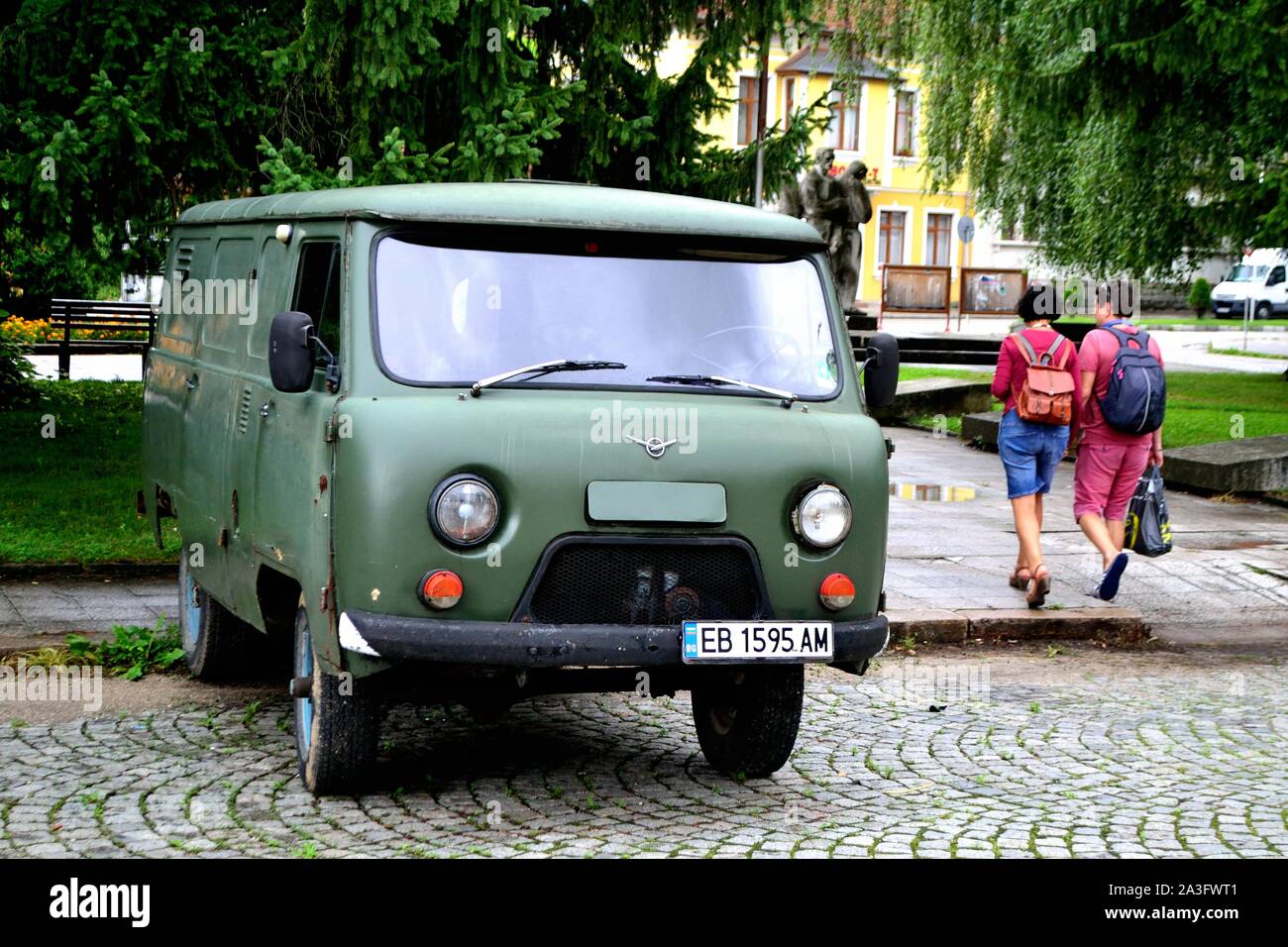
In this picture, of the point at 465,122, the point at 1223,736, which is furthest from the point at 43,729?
the point at 465,122

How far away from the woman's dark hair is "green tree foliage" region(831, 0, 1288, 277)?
8.15 meters

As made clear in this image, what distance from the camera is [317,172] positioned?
12.4 metres

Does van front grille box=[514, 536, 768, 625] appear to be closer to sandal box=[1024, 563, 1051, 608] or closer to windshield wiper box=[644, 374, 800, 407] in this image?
windshield wiper box=[644, 374, 800, 407]

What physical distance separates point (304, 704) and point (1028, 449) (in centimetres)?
584

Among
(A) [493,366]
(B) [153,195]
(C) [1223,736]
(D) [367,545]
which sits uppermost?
(B) [153,195]

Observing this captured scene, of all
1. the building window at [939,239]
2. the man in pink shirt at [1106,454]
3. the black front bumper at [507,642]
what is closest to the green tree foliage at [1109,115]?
the man in pink shirt at [1106,454]

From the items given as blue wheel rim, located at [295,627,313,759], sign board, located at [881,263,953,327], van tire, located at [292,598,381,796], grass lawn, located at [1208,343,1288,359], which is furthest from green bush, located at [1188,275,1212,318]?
van tire, located at [292,598,381,796]

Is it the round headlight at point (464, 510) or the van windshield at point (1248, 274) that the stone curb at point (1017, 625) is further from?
the van windshield at point (1248, 274)

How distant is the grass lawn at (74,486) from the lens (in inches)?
441

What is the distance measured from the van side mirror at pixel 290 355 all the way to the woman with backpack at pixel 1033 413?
5549 millimetres

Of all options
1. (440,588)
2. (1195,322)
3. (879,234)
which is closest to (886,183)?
(879,234)

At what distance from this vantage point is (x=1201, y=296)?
57.6 m
